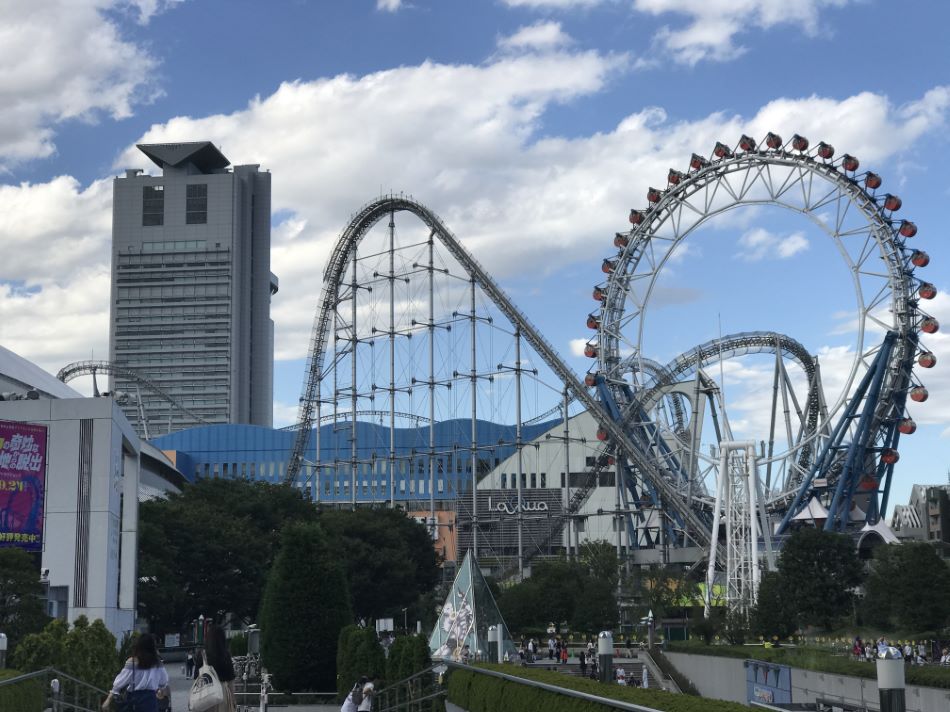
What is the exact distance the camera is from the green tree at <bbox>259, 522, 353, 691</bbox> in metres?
33.0

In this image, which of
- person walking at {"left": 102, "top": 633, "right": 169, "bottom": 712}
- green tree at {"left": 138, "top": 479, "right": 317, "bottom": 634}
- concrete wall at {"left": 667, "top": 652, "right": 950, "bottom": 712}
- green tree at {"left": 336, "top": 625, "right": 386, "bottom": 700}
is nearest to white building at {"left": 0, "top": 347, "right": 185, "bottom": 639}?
green tree at {"left": 138, "top": 479, "right": 317, "bottom": 634}

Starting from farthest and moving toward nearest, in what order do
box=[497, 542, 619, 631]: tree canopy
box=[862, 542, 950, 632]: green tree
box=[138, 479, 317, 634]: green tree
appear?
box=[497, 542, 619, 631]: tree canopy
box=[138, 479, 317, 634]: green tree
box=[862, 542, 950, 632]: green tree

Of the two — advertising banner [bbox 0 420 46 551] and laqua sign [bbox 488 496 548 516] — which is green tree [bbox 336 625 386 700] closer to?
advertising banner [bbox 0 420 46 551]

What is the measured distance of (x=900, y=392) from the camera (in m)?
70.8

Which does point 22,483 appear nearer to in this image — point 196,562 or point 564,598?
point 196,562

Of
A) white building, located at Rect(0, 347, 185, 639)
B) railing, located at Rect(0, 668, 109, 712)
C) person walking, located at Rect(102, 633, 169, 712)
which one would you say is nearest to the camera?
person walking, located at Rect(102, 633, 169, 712)

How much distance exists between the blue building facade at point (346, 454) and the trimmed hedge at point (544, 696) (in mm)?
101684

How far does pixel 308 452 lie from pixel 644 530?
6214 cm

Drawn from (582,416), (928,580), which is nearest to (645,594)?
(928,580)

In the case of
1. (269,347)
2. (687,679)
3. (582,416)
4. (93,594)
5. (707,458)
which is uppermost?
(269,347)

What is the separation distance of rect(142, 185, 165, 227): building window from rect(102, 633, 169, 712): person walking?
17925cm

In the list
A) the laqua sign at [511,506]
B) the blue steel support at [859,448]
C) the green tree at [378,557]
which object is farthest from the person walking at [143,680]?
the laqua sign at [511,506]

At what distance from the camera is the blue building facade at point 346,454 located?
13012 cm

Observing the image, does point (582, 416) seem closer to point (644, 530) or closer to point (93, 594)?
point (644, 530)
